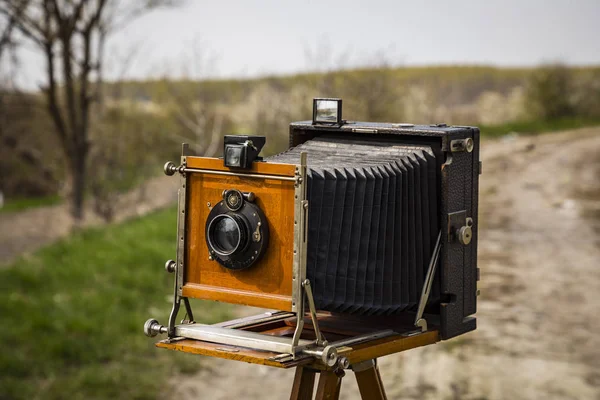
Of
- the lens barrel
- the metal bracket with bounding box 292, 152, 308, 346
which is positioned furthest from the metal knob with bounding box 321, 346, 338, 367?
the lens barrel

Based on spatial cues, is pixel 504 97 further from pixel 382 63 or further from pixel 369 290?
pixel 369 290

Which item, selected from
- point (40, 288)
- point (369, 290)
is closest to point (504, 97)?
point (40, 288)

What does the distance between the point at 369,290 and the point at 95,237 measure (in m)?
11.1

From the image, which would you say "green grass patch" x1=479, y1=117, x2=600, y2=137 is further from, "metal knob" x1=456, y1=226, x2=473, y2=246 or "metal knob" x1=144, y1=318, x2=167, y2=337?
"metal knob" x1=144, y1=318, x2=167, y2=337

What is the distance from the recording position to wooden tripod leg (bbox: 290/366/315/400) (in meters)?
3.43

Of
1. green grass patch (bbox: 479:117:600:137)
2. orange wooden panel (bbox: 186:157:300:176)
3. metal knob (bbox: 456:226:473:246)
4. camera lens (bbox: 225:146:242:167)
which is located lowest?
metal knob (bbox: 456:226:473:246)

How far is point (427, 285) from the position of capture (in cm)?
339

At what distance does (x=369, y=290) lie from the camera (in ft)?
10.7

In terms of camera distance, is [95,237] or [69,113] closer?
[95,237]

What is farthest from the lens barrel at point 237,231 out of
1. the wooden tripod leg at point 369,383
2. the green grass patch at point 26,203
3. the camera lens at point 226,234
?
the green grass patch at point 26,203

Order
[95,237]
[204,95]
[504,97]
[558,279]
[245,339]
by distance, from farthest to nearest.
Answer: [504,97] → [204,95] → [95,237] → [558,279] → [245,339]

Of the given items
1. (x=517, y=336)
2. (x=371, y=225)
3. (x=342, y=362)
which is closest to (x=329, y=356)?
(x=342, y=362)

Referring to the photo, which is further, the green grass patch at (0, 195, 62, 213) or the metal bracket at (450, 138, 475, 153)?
the green grass patch at (0, 195, 62, 213)

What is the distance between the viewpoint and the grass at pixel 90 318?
31.0ft
